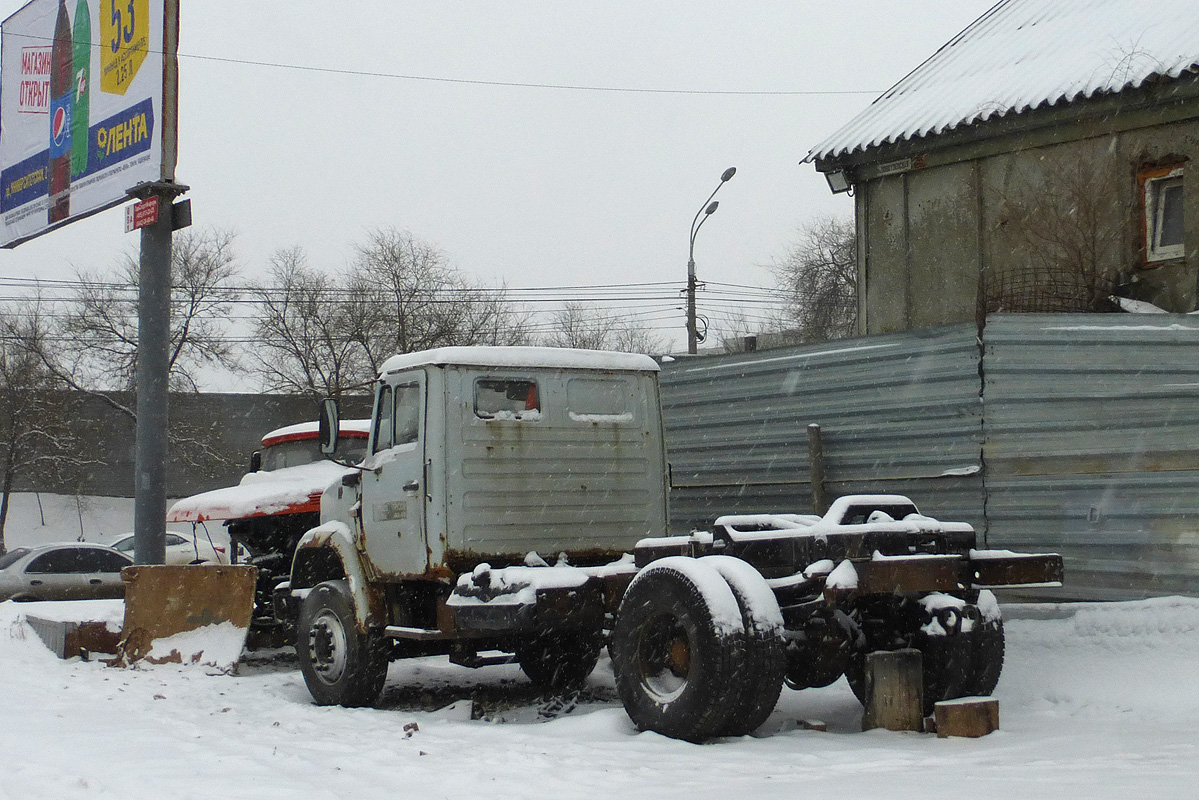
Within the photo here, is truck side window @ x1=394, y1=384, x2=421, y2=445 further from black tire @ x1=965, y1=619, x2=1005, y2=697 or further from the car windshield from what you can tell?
the car windshield

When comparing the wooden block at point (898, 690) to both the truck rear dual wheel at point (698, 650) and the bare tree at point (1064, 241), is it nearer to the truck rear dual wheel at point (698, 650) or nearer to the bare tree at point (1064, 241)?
the truck rear dual wheel at point (698, 650)

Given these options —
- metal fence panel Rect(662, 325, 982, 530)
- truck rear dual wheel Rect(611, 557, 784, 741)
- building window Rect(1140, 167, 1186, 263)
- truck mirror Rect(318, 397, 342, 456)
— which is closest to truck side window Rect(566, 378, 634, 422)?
truck mirror Rect(318, 397, 342, 456)

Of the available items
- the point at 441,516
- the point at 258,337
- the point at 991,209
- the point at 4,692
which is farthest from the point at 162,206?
the point at 258,337

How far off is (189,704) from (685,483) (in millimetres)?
4877

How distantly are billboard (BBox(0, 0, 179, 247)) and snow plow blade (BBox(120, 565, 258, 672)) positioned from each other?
5342 mm

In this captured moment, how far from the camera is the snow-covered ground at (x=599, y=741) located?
16.8 ft

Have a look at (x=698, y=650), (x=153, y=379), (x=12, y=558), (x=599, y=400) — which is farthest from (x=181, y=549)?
(x=698, y=650)

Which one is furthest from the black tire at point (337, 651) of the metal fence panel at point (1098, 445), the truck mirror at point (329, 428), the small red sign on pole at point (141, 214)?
the small red sign on pole at point (141, 214)

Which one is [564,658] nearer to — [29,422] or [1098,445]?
[1098,445]

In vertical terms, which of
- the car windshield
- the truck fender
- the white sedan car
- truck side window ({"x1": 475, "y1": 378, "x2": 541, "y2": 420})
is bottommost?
the white sedan car

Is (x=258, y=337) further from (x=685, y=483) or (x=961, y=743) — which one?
(x=961, y=743)

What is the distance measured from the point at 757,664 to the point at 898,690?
0.99 metres

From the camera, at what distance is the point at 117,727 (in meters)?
7.13

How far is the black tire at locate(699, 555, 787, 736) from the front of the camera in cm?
598
